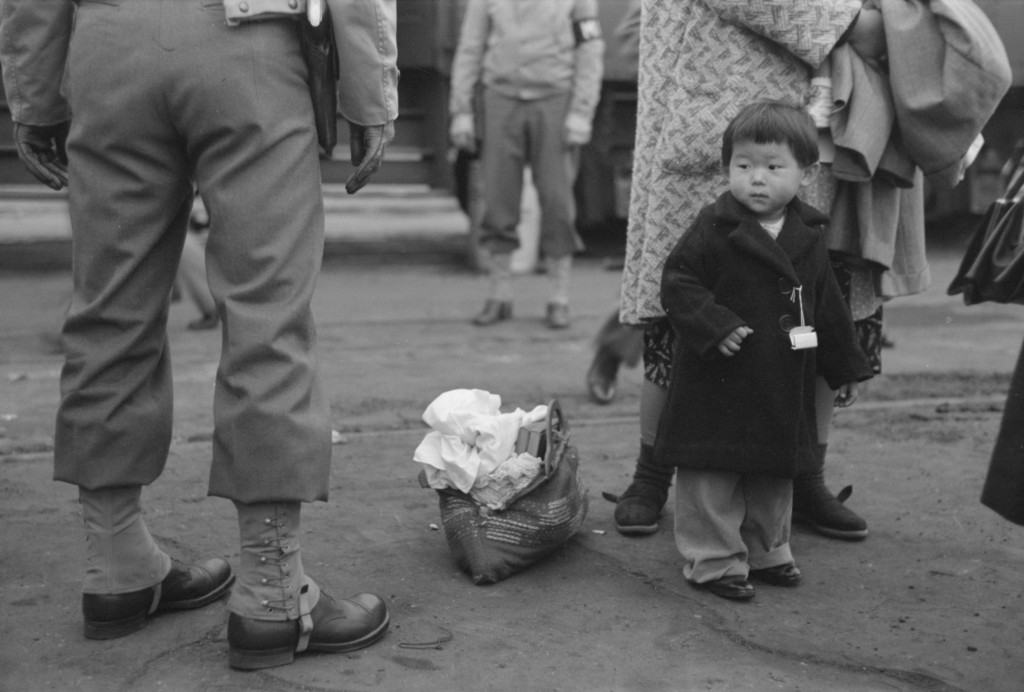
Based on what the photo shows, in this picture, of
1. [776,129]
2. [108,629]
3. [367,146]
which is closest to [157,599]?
[108,629]

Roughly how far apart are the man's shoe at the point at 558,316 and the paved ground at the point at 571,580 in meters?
1.55

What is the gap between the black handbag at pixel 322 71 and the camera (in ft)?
8.31

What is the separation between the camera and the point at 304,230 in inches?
101

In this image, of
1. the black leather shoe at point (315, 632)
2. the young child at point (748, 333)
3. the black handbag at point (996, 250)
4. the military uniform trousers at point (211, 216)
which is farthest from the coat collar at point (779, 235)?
the black leather shoe at point (315, 632)

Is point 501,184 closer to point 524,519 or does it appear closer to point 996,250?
point 524,519

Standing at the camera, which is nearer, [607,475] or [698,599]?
[698,599]

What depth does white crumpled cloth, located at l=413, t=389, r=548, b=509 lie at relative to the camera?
10.6 ft

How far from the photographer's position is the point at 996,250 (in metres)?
2.98

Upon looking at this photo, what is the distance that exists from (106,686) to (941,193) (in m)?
10.7

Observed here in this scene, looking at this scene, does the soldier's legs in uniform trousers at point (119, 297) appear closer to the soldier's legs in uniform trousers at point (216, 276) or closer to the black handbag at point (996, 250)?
the soldier's legs in uniform trousers at point (216, 276)

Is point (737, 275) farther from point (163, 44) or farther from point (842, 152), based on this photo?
point (163, 44)

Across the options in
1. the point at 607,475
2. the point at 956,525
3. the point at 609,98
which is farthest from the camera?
the point at 609,98

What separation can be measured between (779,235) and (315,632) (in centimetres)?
140

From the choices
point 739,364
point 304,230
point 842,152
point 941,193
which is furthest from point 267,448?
point 941,193
